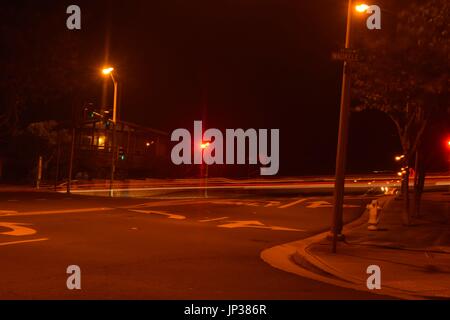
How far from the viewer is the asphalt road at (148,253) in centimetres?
1014

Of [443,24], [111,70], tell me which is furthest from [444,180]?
[443,24]

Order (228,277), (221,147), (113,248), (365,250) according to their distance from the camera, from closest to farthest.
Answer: (228,277) < (113,248) < (365,250) < (221,147)

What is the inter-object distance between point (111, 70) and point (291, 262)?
2764 cm

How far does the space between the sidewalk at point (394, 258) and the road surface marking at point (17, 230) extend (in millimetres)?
7270

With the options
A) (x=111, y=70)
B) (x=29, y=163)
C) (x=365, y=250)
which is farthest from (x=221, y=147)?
(x=365, y=250)

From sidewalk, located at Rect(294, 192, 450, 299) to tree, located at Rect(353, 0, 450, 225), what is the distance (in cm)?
351

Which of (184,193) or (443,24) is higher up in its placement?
(443,24)

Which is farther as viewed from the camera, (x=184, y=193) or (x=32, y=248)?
(x=184, y=193)

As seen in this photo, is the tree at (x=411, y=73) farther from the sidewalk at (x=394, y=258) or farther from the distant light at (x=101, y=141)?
the distant light at (x=101, y=141)

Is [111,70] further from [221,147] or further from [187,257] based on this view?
[221,147]

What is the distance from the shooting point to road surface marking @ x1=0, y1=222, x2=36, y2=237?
55.7 ft

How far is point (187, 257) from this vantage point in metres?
14.2

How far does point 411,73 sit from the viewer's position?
16750mm

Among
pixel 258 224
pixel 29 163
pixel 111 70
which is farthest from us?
pixel 29 163
